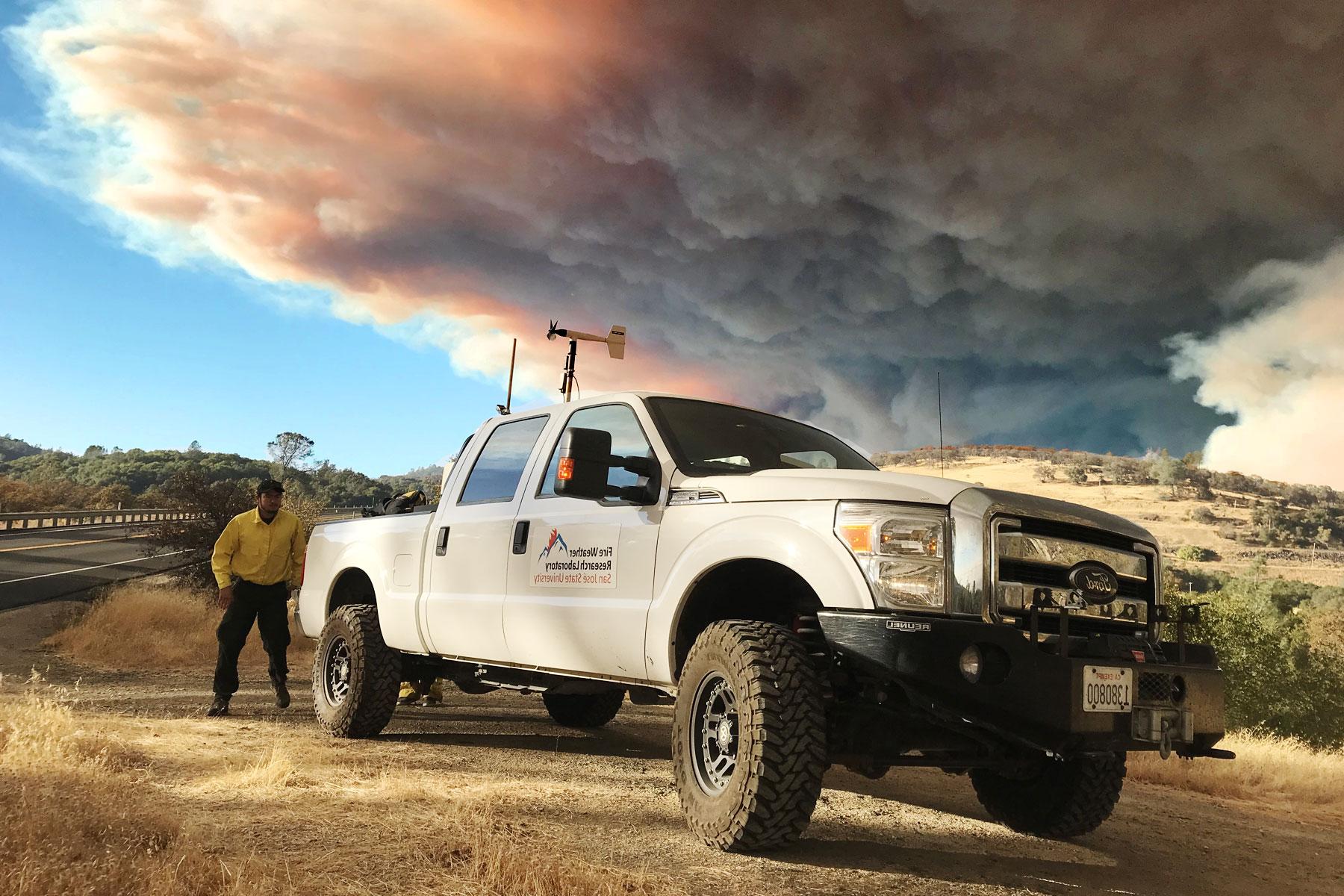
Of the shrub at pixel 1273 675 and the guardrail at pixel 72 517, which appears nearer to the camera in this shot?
the shrub at pixel 1273 675

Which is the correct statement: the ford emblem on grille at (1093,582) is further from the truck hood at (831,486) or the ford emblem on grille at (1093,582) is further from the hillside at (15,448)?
the hillside at (15,448)

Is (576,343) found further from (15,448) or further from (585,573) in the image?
(15,448)

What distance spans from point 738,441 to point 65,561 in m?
31.7

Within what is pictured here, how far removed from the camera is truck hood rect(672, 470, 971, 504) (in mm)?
Answer: 4062

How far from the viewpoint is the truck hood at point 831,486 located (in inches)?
160

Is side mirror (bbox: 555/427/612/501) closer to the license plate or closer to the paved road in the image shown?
the license plate

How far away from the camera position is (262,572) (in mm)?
8648

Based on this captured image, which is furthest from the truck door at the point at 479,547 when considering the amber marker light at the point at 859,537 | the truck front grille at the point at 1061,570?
the truck front grille at the point at 1061,570

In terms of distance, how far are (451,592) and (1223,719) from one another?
4.31 meters

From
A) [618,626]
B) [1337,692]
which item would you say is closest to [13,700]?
[618,626]

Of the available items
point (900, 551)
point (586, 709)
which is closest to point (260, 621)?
point (586, 709)

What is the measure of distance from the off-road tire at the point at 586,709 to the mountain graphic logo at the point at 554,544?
10.4 ft

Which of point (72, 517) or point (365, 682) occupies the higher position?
point (72, 517)

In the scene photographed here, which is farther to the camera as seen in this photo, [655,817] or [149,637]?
[149,637]
